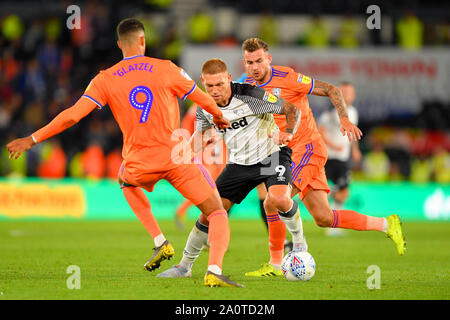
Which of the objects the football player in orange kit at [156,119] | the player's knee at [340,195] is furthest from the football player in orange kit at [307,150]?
the player's knee at [340,195]

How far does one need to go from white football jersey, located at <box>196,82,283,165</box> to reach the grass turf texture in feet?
4.07

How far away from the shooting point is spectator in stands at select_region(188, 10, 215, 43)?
21.5 metres

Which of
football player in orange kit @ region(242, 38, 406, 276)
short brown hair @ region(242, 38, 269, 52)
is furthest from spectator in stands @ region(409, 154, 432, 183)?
short brown hair @ region(242, 38, 269, 52)

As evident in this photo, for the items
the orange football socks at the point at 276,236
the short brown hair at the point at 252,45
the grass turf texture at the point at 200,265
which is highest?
the short brown hair at the point at 252,45

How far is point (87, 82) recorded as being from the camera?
2073 cm

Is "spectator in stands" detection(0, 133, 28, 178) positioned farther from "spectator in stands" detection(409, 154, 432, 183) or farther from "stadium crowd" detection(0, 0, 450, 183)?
"spectator in stands" detection(409, 154, 432, 183)

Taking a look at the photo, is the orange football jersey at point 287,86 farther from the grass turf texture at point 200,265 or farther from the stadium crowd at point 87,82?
the stadium crowd at point 87,82

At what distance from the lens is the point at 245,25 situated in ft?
71.8

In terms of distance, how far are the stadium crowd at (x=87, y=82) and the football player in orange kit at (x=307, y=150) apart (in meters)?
11.6

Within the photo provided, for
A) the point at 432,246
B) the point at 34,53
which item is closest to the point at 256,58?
the point at 432,246

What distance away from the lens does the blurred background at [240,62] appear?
19.9m

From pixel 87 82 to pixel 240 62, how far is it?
13.7 ft
